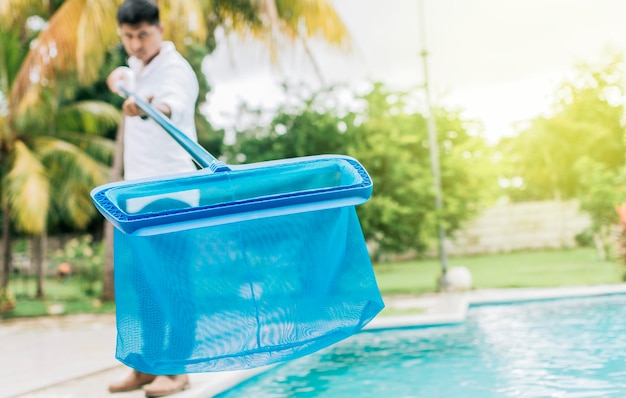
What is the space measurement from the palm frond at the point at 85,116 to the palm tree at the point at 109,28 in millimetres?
934

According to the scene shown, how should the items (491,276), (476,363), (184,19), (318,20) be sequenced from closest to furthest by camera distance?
(476,363) < (184,19) < (318,20) < (491,276)

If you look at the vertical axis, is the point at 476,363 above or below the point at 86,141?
below

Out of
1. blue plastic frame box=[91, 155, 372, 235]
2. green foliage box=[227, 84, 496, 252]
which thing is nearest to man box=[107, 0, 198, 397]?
blue plastic frame box=[91, 155, 372, 235]

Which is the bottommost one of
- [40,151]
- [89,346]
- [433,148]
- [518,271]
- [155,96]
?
[518,271]

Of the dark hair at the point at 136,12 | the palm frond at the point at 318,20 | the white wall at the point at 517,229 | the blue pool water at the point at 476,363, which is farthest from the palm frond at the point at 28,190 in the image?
the white wall at the point at 517,229

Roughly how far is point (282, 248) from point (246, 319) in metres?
0.27

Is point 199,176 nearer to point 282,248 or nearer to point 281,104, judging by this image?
point 282,248

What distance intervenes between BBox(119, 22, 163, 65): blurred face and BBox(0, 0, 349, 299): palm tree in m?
6.01

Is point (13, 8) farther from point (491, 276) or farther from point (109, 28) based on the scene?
point (491, 276)

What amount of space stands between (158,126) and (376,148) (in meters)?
8.20

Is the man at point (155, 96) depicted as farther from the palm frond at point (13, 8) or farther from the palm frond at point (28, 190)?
the palm frond at point (28, 190)

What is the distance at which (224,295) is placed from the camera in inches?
99.9

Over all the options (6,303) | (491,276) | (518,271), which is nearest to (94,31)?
(6,303)

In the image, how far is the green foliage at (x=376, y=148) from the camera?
11750 millimetres
